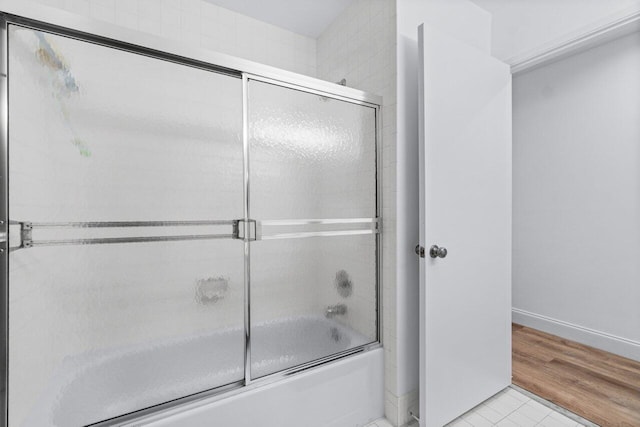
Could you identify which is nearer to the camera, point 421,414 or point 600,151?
point 421,414

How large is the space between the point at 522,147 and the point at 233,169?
100 inches

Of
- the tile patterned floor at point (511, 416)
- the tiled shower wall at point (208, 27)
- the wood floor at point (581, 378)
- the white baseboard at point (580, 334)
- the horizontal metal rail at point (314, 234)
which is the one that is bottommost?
the tile patterned floor at point (511, 416)

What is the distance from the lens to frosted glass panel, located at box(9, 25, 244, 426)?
913mm

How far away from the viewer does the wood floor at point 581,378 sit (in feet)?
4.92

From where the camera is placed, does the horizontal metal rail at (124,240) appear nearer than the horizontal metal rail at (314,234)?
Yes

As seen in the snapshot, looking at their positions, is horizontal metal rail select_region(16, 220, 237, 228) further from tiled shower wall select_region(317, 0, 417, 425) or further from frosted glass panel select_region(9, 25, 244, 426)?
tiled shower wall select_region(317, 0, 417, 425)

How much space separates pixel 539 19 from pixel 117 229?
287 cm

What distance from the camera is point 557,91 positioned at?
2334mm

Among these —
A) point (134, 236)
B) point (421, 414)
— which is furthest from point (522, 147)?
point (134, 236)

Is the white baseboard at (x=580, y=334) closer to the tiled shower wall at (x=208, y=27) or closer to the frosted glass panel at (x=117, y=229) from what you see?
the frosted glass panel at (x=117, y=229)

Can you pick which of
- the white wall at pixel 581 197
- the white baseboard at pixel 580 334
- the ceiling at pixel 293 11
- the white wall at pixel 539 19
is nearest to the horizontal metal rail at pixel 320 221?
the ceiling at pixel 293 11

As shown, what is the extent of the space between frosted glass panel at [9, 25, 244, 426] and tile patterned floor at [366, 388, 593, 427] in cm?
104

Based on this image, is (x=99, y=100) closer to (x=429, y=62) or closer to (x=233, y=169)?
(x=233, y=169)

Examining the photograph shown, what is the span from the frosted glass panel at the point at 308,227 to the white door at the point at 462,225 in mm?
321
